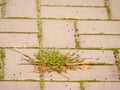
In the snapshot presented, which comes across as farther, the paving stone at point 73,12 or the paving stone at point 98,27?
the paving stone at point 73,12

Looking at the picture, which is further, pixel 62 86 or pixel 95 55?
pixel 95 55

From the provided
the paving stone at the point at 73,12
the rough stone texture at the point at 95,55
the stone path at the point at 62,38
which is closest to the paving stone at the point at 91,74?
the stone path at the point at 62,38

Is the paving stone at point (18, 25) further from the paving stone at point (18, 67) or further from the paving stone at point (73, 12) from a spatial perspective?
the paving stone at point (18, 67)

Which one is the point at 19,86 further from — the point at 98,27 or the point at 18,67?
the point at 98,27

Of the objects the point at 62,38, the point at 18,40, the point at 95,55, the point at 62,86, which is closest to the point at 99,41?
the point at 95,55

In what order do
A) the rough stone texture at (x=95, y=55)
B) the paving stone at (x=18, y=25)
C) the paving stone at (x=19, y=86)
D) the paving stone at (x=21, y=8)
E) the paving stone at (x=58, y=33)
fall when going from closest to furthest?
the paving stone at (x=19, y=86)
the rough stone texture at (x=95, y=55)
the paving stone at (x=58, y=33)
the paving stone at (x=18, y=25)
the paving stone at (x=21, y=8)

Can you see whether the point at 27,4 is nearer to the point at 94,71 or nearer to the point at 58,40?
the point at 58,40
